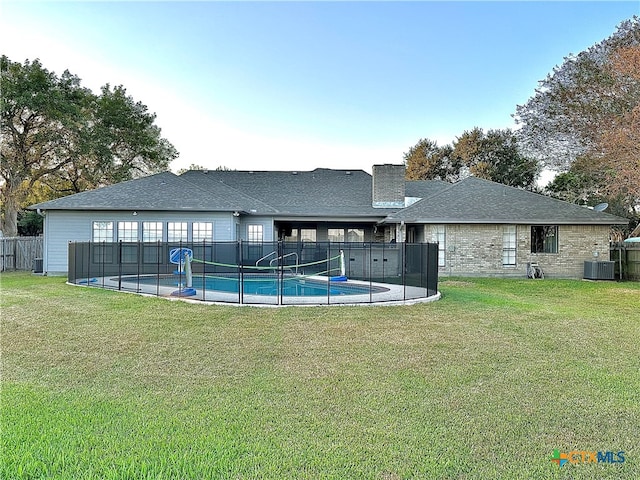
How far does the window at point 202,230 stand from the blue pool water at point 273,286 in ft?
7.45

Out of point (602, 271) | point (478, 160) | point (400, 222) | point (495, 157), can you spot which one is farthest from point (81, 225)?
→ point (495, 157)

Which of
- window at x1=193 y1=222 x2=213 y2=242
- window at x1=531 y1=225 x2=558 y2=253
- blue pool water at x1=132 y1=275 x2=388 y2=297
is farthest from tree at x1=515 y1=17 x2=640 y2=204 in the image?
window at x1=193 y1=222 x2=213 y2=242

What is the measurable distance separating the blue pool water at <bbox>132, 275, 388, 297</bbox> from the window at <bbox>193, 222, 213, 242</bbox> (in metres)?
2.27

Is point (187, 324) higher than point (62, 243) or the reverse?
the reverse

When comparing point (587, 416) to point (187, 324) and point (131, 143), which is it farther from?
point (131, 143)

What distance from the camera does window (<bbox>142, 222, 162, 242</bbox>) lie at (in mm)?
17297

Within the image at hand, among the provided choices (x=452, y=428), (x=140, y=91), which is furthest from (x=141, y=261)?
(x=140, y=91)

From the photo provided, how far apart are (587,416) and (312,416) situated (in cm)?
235

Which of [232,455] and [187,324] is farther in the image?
[187,324]

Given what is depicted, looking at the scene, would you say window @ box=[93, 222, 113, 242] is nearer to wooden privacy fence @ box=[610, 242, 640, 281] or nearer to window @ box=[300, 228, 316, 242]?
window @ box=[300, 228, 316, 242]

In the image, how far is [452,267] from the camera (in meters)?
17.8

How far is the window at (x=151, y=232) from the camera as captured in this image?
17.3 meters

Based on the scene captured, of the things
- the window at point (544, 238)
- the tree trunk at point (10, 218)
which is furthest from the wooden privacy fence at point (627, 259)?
the tree trunk at point (10, 218)

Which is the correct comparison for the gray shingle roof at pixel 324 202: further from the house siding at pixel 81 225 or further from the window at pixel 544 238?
the window at pixel 544 238
